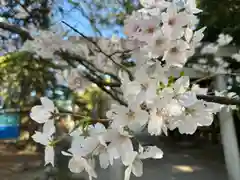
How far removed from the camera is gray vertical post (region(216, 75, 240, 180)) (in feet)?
6.48

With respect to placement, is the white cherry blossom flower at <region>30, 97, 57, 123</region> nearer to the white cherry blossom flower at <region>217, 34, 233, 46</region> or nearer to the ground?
the ground

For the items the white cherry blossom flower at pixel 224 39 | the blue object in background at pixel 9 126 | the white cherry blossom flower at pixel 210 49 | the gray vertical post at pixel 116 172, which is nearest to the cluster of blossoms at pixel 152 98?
the gray vertical post at pixel 116 172

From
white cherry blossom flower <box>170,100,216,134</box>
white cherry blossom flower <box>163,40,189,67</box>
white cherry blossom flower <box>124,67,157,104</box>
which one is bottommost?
white cherry blossom flower <box>170,100,216,134</box>

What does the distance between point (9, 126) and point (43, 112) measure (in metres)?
1.78

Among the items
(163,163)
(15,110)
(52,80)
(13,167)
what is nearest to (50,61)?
(52,80)

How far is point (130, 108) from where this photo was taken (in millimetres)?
383

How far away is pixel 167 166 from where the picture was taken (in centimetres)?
236

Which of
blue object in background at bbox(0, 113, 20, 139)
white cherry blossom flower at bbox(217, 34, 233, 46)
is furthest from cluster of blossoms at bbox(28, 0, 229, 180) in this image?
white cherry blossom flower at bbox(217, 34, 233, 46)

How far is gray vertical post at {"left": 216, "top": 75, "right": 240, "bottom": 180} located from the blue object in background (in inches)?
63.7

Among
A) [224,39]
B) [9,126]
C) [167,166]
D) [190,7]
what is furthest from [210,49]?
[190,7]

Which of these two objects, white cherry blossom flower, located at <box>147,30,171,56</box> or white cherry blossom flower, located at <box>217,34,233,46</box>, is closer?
white cherry blossom flower, located at <box>147,30,171,56</box>

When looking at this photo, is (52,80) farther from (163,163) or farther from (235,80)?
(235,80)

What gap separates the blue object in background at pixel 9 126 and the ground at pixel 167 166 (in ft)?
0.35

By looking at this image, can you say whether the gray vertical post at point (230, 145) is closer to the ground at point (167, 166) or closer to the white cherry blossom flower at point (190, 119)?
the ground at point (167, 166)
